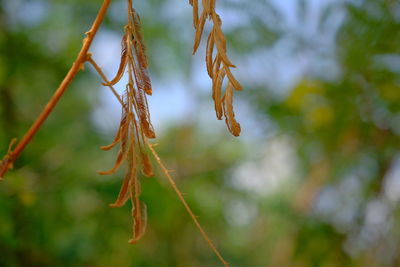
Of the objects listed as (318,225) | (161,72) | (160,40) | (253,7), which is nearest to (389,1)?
(253,7)

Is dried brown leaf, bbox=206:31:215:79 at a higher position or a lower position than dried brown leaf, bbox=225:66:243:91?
higher

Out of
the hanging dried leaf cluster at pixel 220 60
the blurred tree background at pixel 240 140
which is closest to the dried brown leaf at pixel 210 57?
the hanging dried leaf cluster at pixel 220 60

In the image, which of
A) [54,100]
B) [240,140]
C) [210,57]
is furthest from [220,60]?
[240,140]

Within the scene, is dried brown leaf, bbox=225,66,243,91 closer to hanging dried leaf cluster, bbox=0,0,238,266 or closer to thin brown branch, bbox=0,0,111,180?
hanging dried leaf cluster, bbox=0,0,238,266

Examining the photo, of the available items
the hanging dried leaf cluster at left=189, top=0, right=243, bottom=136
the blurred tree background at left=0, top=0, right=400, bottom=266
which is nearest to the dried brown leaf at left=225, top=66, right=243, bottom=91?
the hanging dried leaf cluster at left=189, top=0, right=243, bottom=136

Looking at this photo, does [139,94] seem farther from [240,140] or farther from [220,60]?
[240,140]

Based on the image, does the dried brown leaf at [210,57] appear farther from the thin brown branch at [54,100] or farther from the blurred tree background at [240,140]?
the blurred tree background at [240,140]

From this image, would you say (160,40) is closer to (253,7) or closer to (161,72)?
(161,72)

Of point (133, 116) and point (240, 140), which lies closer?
point (133, 116)
